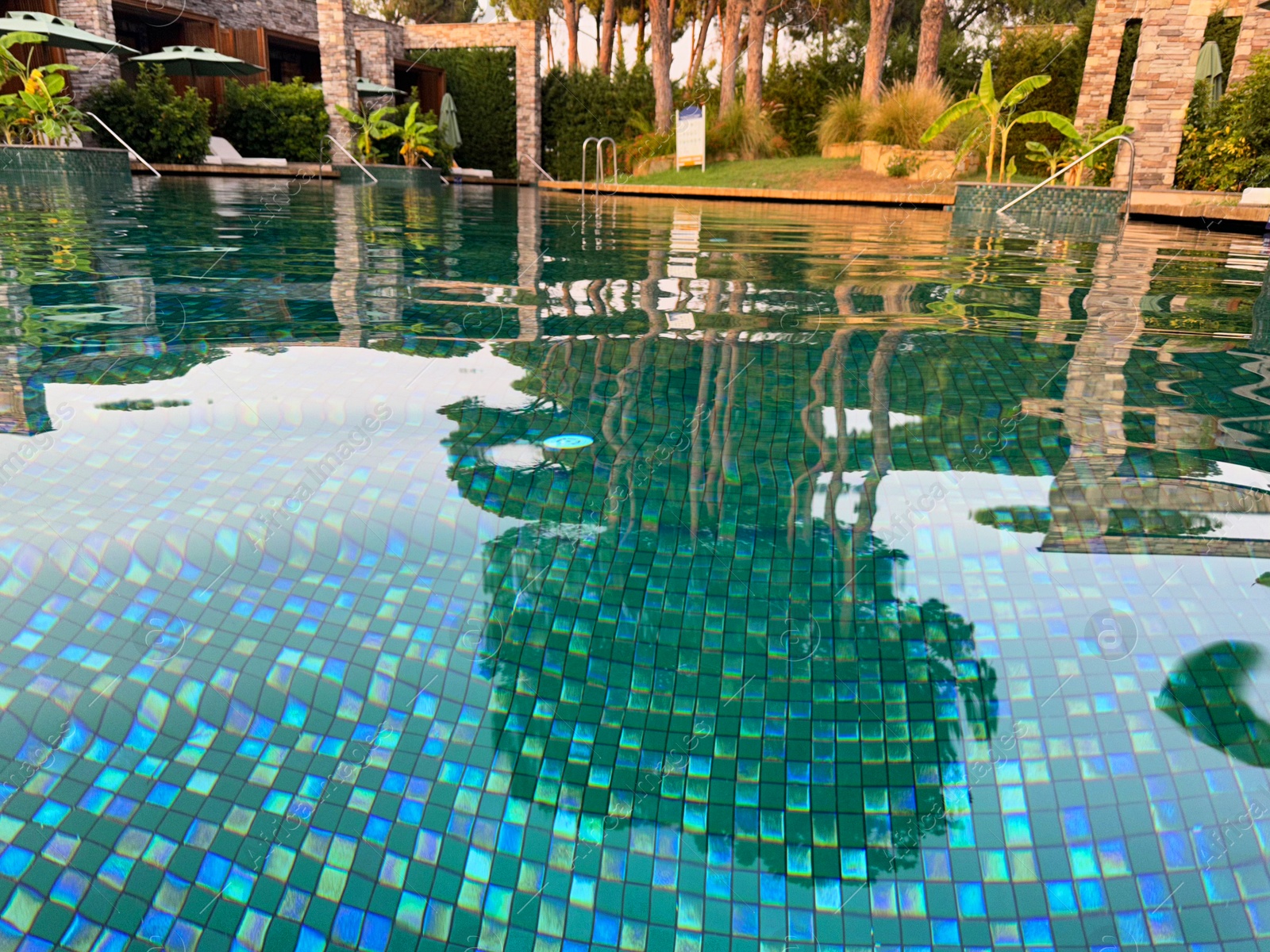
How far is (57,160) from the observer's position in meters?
13.8

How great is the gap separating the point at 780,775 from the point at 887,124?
19.9m

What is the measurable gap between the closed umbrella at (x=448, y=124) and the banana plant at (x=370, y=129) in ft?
10.3

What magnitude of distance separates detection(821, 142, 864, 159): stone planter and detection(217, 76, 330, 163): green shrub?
1278 centimetres

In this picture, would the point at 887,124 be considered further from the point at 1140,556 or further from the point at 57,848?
the point at 57,848

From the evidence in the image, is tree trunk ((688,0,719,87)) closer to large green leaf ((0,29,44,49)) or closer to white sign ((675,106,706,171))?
white sign ((675,106,706,171))

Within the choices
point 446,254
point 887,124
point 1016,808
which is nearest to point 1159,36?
point 887,124

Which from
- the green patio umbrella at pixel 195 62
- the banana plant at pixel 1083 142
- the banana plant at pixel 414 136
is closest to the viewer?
the banana plant at pixel 1083 142

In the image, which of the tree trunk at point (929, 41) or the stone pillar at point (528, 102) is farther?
the stone pillar at point (528, 102)

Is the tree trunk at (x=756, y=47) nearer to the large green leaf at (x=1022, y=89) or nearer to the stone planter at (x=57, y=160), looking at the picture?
the large green leaf at (x=1022, y=89)

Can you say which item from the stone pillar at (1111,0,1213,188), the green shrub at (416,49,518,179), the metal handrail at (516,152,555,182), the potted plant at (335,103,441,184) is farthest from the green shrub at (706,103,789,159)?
the stone pillar at (1111,0,1213,188)

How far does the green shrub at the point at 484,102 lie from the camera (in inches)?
1101

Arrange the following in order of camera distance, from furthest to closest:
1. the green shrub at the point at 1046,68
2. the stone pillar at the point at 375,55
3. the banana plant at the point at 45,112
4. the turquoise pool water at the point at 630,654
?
the stone pillar at the point at 375,55 → the green shrub at the point at 1046,68 → the banana plant at the point at 45,112 → the turquoise pool water at the point at 630,654

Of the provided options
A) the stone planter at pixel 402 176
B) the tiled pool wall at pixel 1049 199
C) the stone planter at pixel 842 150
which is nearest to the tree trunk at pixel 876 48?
the stone planter at pixel 842 150

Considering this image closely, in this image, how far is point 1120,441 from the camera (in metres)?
2.64
